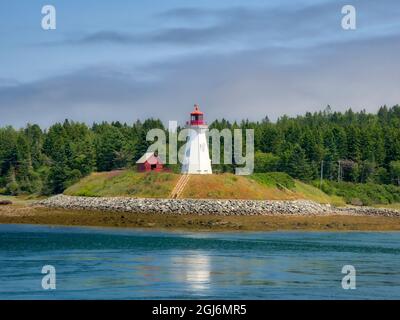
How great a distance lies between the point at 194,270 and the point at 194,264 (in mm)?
3094

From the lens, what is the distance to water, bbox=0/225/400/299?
43812 mm

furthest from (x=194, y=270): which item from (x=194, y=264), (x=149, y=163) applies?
(x=149, y=163)

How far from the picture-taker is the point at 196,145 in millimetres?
106938

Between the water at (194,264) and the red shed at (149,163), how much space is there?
30.6 meters

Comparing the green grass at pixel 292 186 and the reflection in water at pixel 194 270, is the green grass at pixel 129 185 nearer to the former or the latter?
the green grass at pixel 292 186

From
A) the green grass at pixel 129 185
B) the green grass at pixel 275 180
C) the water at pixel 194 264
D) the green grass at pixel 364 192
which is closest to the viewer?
the water at pixel 194 264

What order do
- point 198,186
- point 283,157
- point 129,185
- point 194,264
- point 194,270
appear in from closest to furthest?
point 194,270 < point 194,264 < point 198,186 < point 129,185 < point 283,157

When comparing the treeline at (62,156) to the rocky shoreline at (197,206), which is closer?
the rocky shoreline at (197,206)

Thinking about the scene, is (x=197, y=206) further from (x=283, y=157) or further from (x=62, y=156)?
(x=62, y=156)

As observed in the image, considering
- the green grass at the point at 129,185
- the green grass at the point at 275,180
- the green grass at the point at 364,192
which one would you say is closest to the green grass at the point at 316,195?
the green grass at the point at 275,180

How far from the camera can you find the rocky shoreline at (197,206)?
94688mm

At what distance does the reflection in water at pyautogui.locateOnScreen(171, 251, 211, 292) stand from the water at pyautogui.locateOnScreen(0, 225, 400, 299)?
0.06 metres

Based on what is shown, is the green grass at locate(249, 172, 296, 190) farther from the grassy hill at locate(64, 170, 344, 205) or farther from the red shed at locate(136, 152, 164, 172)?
the red shed at locate(136, 152, 164, 172)

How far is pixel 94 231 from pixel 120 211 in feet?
50.4
